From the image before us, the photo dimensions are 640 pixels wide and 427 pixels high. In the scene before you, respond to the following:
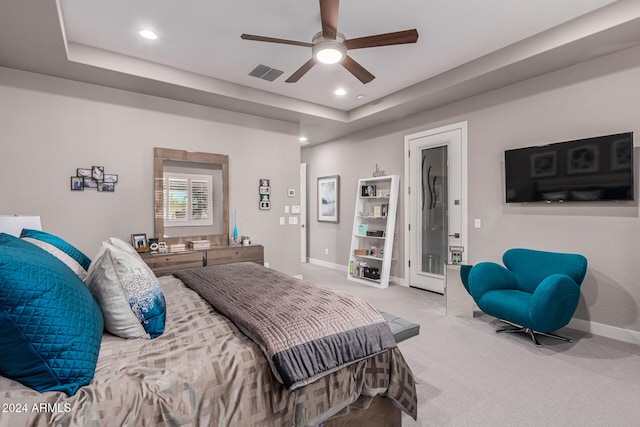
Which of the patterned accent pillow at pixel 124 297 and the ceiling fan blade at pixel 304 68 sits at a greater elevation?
the ceiling fan blade at pixel 304 68

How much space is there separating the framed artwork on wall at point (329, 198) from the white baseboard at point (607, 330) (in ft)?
13.5

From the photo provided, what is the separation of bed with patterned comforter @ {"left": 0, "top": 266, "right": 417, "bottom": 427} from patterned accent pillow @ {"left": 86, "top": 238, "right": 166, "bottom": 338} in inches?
2.3

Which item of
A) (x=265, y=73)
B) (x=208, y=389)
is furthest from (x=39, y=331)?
(x=265, y=73)

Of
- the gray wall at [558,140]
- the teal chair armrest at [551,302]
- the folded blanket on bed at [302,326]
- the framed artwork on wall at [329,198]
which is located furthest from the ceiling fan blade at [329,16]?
the framed artwork on wall at [329,198]

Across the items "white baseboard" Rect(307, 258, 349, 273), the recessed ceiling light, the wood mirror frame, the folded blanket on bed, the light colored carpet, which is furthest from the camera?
"white baseboard" Rect(307, 258, 349, 273)

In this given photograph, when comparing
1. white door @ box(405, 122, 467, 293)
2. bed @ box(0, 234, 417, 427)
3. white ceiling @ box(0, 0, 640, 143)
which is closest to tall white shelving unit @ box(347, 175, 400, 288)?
white door @ box(405, 122, 467, 293)

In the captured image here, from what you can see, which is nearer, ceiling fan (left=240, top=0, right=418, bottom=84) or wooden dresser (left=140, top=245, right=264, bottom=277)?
ceiling fan (left=240, top=0, right=418, bottom=84)

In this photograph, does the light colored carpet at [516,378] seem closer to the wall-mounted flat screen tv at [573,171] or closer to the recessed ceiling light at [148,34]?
the wall-mounted flat screen tv at [573,171]

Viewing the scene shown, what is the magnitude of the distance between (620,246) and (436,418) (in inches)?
105

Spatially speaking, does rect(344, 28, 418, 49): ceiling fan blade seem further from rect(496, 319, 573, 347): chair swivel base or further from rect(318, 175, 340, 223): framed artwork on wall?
rect(318, 175, 340, 223): framed artwork on wall

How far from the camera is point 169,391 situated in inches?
46.3

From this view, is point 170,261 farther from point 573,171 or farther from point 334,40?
point 573,171

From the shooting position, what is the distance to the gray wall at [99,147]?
343cm

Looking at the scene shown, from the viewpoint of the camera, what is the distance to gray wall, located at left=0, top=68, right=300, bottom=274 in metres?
3.43
